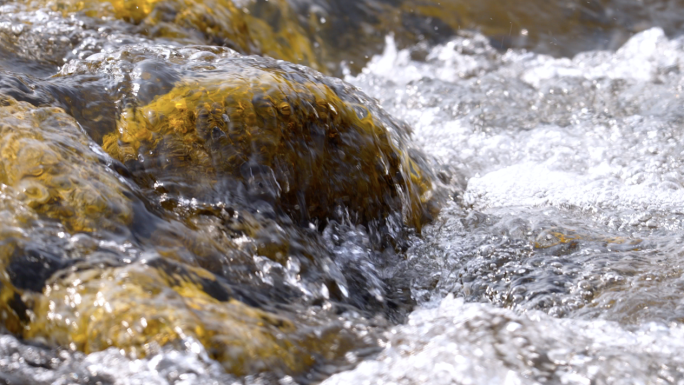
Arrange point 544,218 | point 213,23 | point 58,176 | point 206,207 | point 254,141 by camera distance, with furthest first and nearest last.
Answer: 1. point 213,23
2. point 544,218
3. point 254,141
4. point 206,207
5. point 58,176

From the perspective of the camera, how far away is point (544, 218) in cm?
264

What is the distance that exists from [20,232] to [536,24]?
471cm

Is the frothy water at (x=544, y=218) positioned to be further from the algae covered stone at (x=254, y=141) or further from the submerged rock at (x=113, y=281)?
the algae covered stone at (x=254, y=141)

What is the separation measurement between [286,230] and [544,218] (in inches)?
46.0

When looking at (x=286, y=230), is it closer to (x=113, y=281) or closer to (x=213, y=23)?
(x=113, y=281)

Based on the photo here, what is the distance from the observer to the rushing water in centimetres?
157

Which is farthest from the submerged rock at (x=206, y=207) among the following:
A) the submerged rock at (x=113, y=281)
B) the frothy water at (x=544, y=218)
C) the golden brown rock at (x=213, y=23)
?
the golden brown rock at (x=213, y=23)

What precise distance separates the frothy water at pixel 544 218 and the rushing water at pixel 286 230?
0.5 inches

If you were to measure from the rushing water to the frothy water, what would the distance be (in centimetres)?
1

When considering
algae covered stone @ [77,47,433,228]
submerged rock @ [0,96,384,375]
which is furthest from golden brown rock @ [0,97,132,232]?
algae covered stone @ [77,47,433,228]

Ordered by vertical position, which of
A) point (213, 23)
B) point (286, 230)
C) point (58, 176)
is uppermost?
point (213, 23)

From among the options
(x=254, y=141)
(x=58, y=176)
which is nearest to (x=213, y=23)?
(x=254, y=141)

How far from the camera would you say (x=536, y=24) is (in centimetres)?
535

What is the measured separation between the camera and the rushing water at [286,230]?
1.57m
